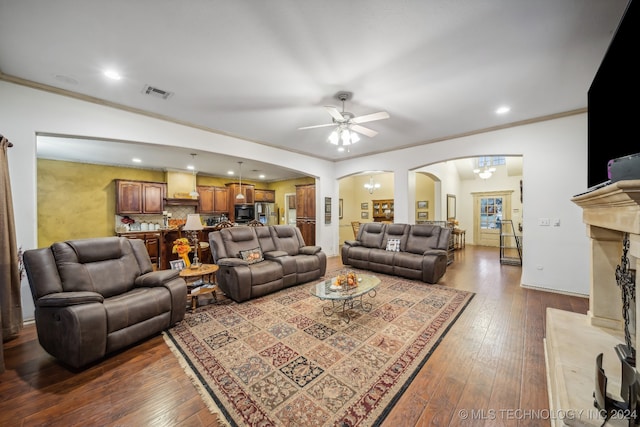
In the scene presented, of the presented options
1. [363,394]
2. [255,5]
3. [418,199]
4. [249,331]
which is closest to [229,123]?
[255,5]

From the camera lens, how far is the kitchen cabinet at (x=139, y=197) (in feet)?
20.9

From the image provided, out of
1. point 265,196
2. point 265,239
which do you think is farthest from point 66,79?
point 265,196

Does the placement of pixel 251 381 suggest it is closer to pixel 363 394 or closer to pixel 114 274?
pixel 363 394

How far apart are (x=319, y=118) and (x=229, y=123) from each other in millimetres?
1631

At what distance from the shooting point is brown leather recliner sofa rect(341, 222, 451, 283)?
438 cm

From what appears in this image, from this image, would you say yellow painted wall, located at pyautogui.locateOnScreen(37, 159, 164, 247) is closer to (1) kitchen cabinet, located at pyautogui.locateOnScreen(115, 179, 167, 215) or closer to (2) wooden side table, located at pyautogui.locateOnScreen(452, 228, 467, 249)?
(1) kitchen cabinet, located at pyautogui.locateOnScreen(115, 179, 167, 215)

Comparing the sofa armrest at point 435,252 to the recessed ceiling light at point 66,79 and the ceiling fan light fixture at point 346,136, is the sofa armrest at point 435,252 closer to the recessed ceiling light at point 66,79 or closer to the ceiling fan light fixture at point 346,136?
the ceiling fan light fixture at point 346,136

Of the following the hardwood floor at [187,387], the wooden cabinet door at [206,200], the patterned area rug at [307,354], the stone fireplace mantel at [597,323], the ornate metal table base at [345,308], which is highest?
the wooden cabinet door at [206,200]

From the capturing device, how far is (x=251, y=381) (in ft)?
6.19

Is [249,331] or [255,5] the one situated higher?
[255,5]

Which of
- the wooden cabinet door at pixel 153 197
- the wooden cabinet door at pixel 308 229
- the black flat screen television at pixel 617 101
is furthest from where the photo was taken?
the wooden cabinet door at pixel 308 229

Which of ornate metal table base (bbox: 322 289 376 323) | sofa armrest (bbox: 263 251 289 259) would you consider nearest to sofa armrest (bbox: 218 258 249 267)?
sofa armrest (bbox: 263 251 289 259)

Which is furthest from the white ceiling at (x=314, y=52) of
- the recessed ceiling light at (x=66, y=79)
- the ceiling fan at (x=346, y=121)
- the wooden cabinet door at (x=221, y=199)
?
the wooden cabinet door at (x=221, y=199)

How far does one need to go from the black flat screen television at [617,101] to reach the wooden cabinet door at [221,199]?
8677mm
